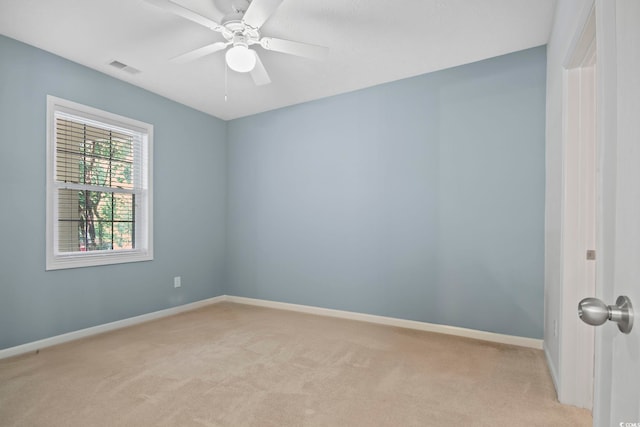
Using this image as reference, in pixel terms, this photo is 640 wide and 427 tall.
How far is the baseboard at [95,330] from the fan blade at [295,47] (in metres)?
3.10

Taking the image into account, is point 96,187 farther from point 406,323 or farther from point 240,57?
point 406,323

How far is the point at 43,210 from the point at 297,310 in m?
2.79

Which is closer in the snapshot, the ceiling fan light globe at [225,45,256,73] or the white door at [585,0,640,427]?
the white door at [585,0,640,427]

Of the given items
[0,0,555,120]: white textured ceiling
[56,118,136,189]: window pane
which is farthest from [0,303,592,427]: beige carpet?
[0,0,555,120]: white textured ceiling

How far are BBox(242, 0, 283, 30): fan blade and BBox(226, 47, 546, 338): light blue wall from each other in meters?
1.91

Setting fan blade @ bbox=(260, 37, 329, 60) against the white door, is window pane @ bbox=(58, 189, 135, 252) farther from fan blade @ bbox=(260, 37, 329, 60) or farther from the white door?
the white door

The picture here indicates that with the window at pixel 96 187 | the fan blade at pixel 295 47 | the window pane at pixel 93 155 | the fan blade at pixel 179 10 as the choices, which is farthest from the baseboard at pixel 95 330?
the fan blade at pixel 295 47

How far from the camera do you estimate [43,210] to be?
289cm

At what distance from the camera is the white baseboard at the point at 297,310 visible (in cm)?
284

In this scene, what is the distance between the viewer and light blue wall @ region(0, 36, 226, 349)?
2.71 metres

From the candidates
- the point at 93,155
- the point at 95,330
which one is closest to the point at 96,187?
the point at 93,155

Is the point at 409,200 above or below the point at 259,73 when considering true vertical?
below

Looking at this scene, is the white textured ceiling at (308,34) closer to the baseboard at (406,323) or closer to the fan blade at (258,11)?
the fan blade at (258,11)

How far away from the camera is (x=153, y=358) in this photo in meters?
2.64
